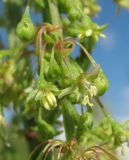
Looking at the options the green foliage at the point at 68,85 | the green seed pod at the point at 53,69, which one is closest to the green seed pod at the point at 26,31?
the green foliage at the point at 68,85

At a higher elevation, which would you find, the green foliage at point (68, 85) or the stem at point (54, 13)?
the stem at point (54, 13)

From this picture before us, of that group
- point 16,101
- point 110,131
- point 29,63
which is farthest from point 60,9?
point 16,101

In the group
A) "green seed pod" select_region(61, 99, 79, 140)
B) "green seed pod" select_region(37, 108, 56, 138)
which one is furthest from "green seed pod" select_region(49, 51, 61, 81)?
"green seed pod" select_region(37, 108, 56, 138)

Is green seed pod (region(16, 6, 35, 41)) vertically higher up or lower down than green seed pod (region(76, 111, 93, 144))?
higher up

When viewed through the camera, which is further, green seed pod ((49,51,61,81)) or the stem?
the stem

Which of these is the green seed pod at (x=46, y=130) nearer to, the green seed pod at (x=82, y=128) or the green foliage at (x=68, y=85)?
the green foliage at (x=68, y=85)

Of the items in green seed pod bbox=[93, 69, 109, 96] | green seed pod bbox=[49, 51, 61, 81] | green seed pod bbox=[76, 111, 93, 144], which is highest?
green seed pod bbox=[49, 51, 61, 81]

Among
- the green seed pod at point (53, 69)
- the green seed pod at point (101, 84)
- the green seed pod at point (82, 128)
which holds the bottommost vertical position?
the green seed pod at point (82, 128)

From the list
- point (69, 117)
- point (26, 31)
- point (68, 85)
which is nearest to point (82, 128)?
point (69, 117)

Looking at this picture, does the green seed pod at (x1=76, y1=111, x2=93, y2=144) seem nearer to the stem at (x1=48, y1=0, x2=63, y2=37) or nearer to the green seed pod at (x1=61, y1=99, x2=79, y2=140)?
the green seed pod at (x1=61, y1=99, x2=79, y2=140)

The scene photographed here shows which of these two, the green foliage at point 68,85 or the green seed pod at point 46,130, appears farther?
the green seed pod at point 46,130
